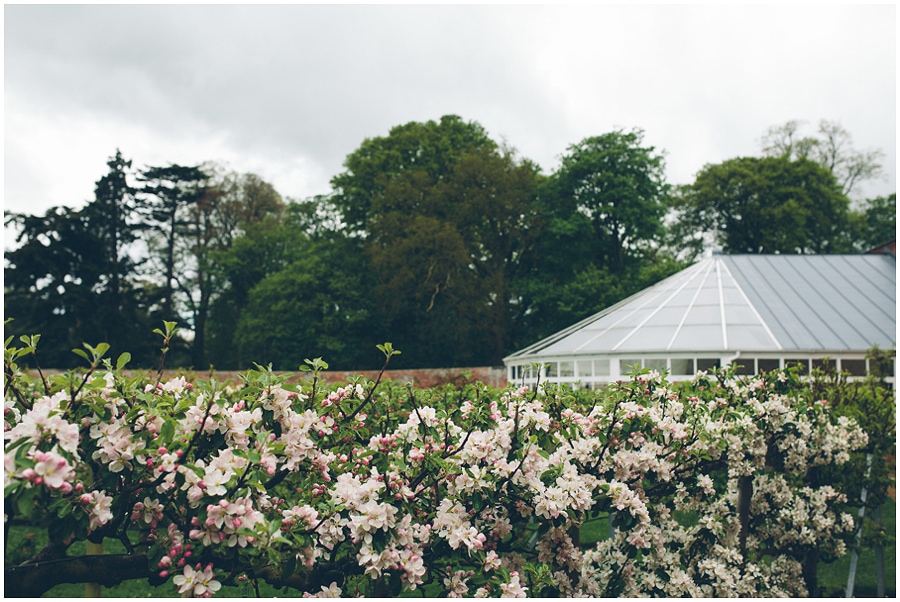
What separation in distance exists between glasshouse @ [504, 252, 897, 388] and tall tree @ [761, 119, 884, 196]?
15232 mm

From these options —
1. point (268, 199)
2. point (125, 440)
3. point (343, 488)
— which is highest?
point (268, 199)

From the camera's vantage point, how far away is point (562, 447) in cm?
290

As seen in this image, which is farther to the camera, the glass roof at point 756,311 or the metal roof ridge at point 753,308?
the glass roof at point 756,311

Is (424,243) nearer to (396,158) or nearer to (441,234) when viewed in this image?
(441,234)

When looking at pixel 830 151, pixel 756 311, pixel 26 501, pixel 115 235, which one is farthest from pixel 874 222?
pixel 26 501

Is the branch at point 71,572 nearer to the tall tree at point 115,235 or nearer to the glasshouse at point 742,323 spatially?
the glasshouse at point 742,323

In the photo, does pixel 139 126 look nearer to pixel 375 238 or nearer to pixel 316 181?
pixel 316 181

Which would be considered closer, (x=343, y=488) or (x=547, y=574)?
(x=343, y=488)

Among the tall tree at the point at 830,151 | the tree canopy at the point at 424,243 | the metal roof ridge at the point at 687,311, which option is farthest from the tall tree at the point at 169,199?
the tall tree at the point at 830,151

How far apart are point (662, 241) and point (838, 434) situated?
25.7m

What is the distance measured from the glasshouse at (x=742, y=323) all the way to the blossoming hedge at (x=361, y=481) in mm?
10485

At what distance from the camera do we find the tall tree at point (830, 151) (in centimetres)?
3291

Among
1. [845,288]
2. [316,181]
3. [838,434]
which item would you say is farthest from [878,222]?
[838,434]

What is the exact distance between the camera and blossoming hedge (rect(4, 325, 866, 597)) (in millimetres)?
1907
